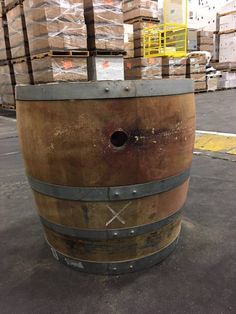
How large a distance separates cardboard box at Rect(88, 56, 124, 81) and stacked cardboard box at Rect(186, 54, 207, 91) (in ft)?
20.8

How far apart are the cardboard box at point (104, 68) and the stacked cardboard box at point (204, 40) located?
9.93 m

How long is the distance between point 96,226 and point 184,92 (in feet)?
3.45

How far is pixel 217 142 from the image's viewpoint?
212 inches

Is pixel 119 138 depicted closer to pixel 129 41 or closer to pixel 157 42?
pixel 129 41

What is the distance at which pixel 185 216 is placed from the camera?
2869mm

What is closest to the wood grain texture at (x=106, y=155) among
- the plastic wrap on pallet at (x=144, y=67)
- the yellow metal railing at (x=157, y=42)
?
the plastic wrap on pallet at (x=144, y=67)

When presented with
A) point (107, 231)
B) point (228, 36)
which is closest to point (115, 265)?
point (107, 231)

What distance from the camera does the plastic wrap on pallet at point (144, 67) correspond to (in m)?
12.7

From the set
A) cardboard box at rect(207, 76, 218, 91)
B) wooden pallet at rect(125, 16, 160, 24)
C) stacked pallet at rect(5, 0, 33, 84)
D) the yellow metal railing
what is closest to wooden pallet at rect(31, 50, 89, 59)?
stacked pallet at rect(5, 0, 33, 84)

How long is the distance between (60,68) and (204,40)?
39.7 ft

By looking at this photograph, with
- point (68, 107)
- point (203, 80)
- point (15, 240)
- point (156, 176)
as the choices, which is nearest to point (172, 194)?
point (156, 176)

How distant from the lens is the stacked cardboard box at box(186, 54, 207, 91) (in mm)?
14373

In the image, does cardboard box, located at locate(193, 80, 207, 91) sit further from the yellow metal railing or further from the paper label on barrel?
the paper label on barrel

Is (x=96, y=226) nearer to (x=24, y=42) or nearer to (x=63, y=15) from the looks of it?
(x=63, y=15)
